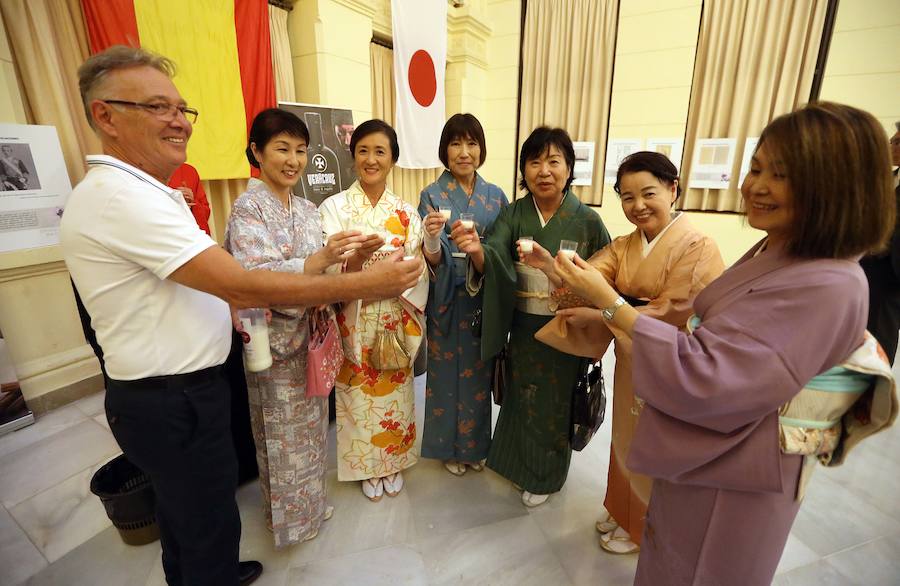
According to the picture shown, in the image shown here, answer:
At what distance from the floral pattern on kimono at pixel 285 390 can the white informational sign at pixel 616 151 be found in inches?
187

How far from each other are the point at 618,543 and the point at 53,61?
404 centimetres

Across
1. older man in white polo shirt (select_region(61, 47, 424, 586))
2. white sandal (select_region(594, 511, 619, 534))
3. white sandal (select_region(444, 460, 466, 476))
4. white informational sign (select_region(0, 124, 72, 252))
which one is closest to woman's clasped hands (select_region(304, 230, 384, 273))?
older man in white polo shirt (select_region(61, 47, 424, 586))

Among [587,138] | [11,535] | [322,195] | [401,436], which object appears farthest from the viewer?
[587,138]

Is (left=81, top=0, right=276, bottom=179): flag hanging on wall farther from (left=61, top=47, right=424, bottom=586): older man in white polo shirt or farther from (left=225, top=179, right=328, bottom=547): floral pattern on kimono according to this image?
(left=61, top=47, right=424, bottom=586): older man in white polo shirt

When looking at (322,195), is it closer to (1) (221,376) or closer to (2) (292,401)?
(2) (292,401)

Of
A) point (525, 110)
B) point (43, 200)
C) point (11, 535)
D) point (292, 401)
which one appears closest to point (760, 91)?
point (525, 110)

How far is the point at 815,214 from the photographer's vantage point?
2.65 ft

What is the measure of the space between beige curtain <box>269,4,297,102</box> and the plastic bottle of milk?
3.02 meters

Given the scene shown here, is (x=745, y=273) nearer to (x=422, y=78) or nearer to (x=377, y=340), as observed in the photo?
(x=377, y=340)

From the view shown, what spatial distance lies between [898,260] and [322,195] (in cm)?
383

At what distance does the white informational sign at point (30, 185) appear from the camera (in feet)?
8.16

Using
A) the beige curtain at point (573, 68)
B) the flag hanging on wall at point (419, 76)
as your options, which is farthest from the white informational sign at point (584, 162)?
the flag hanging on wall at point (419, 76)

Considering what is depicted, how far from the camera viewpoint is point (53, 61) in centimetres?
259

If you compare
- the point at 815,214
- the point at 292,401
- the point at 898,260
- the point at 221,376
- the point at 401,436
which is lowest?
the point at 401,436
